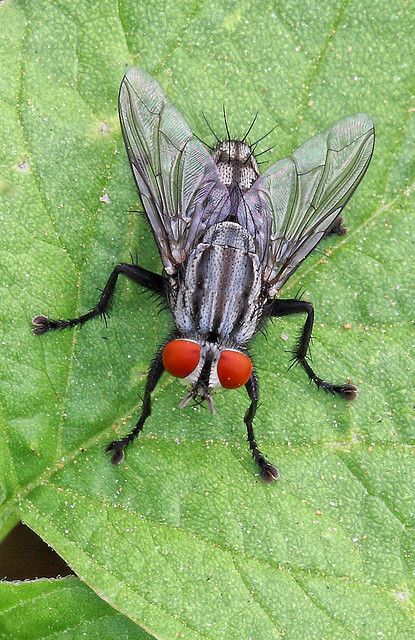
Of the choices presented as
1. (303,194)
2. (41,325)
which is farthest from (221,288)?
(41,325)

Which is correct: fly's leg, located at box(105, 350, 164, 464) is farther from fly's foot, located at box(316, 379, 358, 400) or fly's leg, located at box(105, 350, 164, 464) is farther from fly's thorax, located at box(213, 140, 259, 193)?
fly's thorax, located at box(213, 140, 259, 193)

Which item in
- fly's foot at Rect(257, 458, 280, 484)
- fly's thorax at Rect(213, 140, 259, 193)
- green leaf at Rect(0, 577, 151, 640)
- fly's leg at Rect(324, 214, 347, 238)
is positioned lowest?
green leaf at Rect(0, 577, 151, 640)

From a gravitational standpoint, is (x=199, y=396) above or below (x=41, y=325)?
below

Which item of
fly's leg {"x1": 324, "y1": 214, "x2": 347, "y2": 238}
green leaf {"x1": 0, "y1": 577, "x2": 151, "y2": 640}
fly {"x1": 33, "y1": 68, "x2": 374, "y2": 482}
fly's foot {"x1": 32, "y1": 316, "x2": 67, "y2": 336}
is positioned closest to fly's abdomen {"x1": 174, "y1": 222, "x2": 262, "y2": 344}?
fly {"x1": 33, "y1": 68, "x2": 374, "y2": 482}

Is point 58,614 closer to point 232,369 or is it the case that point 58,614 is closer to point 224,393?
point 224,393

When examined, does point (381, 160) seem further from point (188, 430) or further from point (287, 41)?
point (188, 430)

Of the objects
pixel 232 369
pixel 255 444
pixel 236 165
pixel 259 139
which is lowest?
pixel 255 444

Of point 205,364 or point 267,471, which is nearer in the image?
point 205,364
